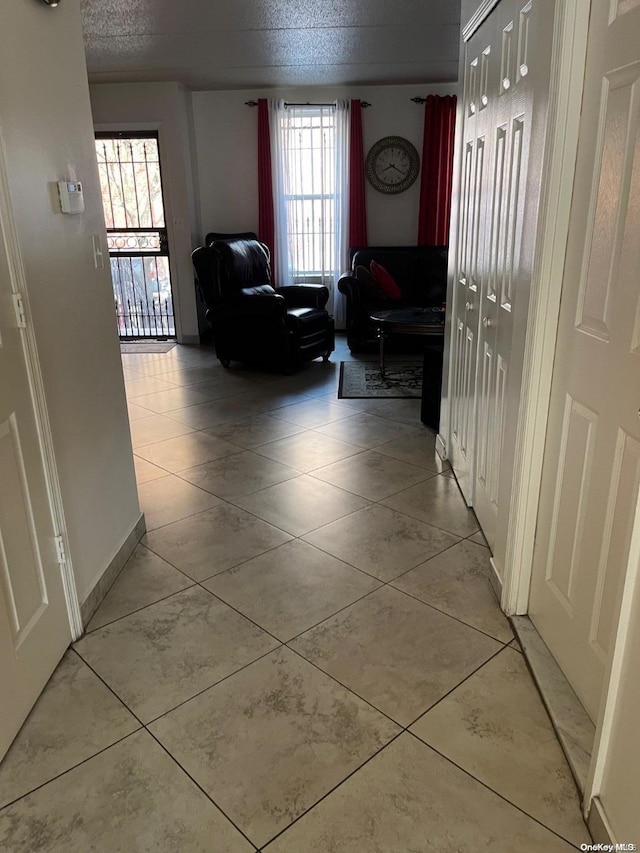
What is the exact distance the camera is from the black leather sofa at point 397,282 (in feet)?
19.8

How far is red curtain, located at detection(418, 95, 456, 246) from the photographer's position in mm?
6359

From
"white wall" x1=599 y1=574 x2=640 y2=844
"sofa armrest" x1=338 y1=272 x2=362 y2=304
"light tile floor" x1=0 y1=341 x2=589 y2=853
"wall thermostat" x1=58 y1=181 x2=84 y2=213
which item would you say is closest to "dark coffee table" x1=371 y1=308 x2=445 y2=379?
"sofa armrest" x1=338 y1=272 x2=362 y2=304

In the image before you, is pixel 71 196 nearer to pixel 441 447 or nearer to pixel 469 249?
pixel 469 249

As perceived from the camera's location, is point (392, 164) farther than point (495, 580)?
Yes

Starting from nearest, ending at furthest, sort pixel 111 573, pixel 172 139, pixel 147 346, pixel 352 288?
pixel 111 573 < pixel 352 288 < pixel 172 139 < pixel 147 346

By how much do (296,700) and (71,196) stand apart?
1735 millimetres

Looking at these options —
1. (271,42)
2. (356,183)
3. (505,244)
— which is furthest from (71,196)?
(356,183)

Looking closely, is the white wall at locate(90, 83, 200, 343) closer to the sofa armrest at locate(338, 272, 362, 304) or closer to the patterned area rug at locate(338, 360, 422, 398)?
the sofa armrest at locate(338, 272, 362, 304)

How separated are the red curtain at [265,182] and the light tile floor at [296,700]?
437cm

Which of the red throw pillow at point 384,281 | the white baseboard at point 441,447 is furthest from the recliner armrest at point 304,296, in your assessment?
the white baseboard at point 441,447

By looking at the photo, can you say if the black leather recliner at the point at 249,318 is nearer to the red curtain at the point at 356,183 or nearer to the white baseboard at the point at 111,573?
the red curtain at the point at 356,183

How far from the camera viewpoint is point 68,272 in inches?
81.2

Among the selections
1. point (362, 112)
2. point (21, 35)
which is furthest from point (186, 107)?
point (21, 35)

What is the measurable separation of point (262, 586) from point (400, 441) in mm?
1720
